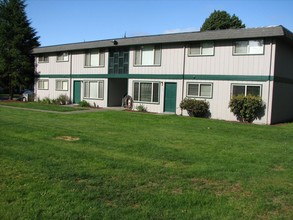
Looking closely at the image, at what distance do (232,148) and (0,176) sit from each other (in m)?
6.57

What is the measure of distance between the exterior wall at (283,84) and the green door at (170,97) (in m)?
6.39

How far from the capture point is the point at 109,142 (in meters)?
10.2

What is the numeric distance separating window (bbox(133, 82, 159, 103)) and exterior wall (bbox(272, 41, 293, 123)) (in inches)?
310

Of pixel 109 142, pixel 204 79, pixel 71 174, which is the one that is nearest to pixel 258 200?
pixel 71 174

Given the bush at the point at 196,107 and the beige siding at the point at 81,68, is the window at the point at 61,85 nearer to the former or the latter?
the beige siding at the point at 81,68

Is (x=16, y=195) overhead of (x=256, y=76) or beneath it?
beneath

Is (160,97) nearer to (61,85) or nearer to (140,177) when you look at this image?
(61,85)

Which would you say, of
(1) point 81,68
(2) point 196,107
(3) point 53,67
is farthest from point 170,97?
(3) point 53,67

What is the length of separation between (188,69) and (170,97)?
7.55ft

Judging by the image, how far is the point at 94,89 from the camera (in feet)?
91.5

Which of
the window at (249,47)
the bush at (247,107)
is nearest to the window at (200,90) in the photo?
the bush at (247,107)

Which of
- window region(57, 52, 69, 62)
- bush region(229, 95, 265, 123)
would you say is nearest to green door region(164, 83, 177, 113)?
bush region(229, 95, 265, 123)

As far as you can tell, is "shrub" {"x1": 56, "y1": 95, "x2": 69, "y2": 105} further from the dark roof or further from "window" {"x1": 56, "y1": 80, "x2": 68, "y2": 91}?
the dark roof

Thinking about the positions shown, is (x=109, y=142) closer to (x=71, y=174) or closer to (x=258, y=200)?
(x=71, y=174)
